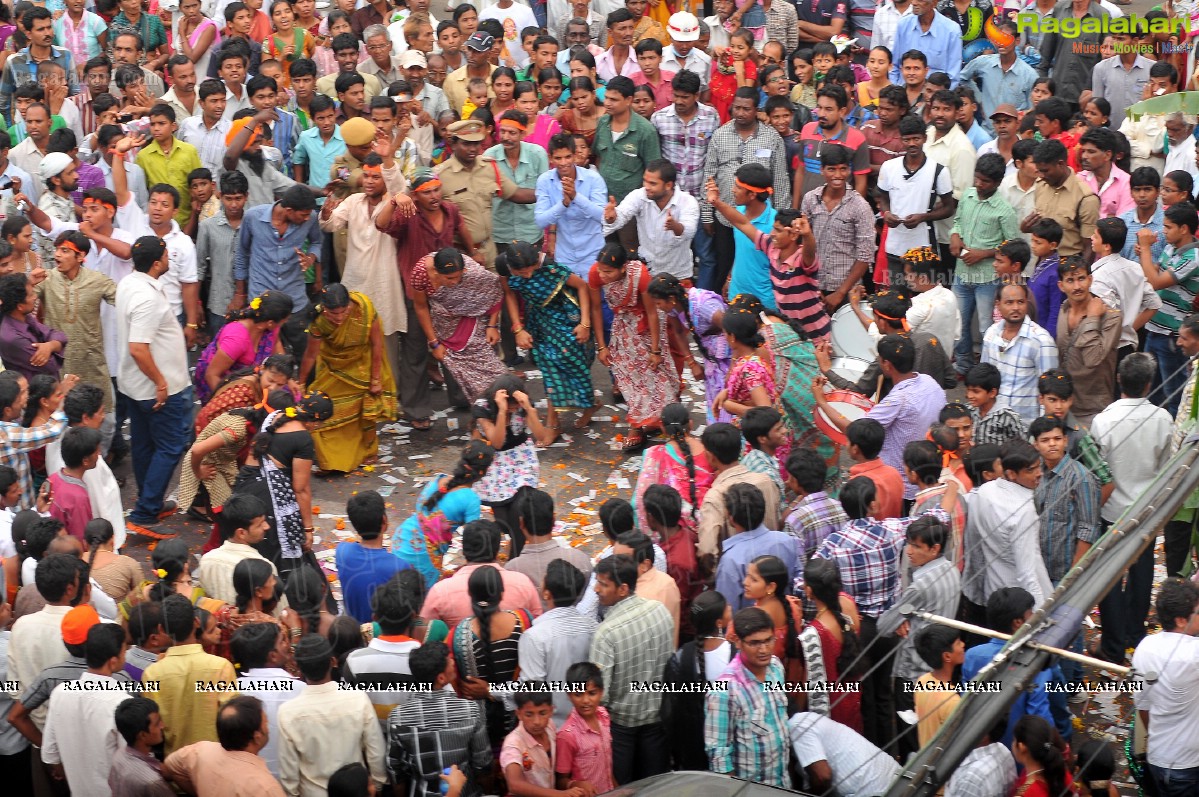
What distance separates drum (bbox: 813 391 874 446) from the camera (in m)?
9.36

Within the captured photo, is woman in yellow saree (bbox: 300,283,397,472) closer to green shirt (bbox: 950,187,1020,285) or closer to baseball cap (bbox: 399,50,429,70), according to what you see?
baseball cap (bbox: 399,50,429,70)

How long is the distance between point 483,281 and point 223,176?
218cm

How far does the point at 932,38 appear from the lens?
14570mm

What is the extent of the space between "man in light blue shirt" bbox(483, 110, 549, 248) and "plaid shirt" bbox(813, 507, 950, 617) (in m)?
5.32

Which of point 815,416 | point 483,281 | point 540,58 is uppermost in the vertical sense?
point 540,58

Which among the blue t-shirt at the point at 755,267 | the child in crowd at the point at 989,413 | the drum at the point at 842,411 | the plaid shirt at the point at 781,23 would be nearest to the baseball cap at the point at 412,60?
the blue t-shirt at the point at 755,267

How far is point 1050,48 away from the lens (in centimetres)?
1493

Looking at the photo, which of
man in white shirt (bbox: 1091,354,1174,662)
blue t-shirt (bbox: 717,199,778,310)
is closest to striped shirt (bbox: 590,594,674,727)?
man in white shirt (bbox: 1091,354,1174,662)

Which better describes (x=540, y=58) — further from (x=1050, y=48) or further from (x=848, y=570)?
(x=848, y=570)

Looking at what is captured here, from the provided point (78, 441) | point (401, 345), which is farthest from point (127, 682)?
point (401, 345)

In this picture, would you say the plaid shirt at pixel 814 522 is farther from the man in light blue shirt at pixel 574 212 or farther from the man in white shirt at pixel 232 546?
the man in light blue shirt at pixel 574 212

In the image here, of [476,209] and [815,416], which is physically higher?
[476,209]

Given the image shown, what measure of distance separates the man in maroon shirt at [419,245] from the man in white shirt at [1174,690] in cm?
618

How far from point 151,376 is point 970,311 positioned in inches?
250
